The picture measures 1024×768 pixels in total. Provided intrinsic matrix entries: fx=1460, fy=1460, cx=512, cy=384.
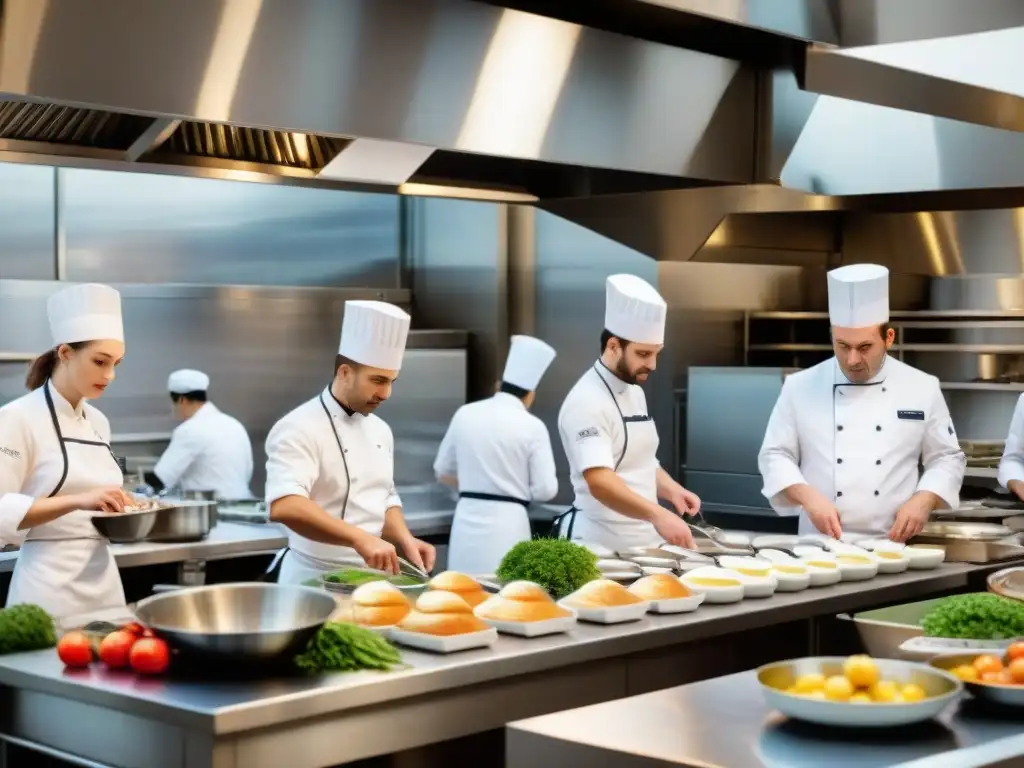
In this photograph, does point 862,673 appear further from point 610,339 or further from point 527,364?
point 527,364

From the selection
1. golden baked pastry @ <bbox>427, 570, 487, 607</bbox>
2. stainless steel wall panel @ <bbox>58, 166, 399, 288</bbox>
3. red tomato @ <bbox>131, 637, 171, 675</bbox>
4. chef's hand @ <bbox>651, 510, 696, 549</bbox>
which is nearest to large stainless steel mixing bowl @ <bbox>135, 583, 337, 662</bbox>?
red tomato @ <bbox>131, 637, 171, 675</bbox>

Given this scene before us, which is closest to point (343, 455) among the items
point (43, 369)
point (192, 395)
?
point (43, 369)

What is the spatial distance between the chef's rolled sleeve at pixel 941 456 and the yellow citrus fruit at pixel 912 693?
2.16m

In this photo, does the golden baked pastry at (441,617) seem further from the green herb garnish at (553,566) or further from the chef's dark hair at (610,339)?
the chef's dark hair at (610,339)

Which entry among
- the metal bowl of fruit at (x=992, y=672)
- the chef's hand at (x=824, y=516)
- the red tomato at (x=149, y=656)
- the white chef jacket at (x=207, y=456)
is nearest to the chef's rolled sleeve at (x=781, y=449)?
the chef's hand at (x=824, y=516)

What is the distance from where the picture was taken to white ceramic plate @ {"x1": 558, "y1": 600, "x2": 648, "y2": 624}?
3.12m

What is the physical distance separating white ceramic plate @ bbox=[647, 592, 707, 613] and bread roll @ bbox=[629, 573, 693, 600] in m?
0.01

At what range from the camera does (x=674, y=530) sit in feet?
13.3

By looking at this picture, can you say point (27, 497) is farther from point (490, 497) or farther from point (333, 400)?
point (490, 497)

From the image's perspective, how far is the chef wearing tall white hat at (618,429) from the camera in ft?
14.4

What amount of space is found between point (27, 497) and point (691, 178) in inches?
86.2

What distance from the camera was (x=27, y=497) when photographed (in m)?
3.48

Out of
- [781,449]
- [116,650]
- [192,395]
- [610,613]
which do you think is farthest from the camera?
[192,395]

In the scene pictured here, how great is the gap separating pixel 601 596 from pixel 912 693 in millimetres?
1036
